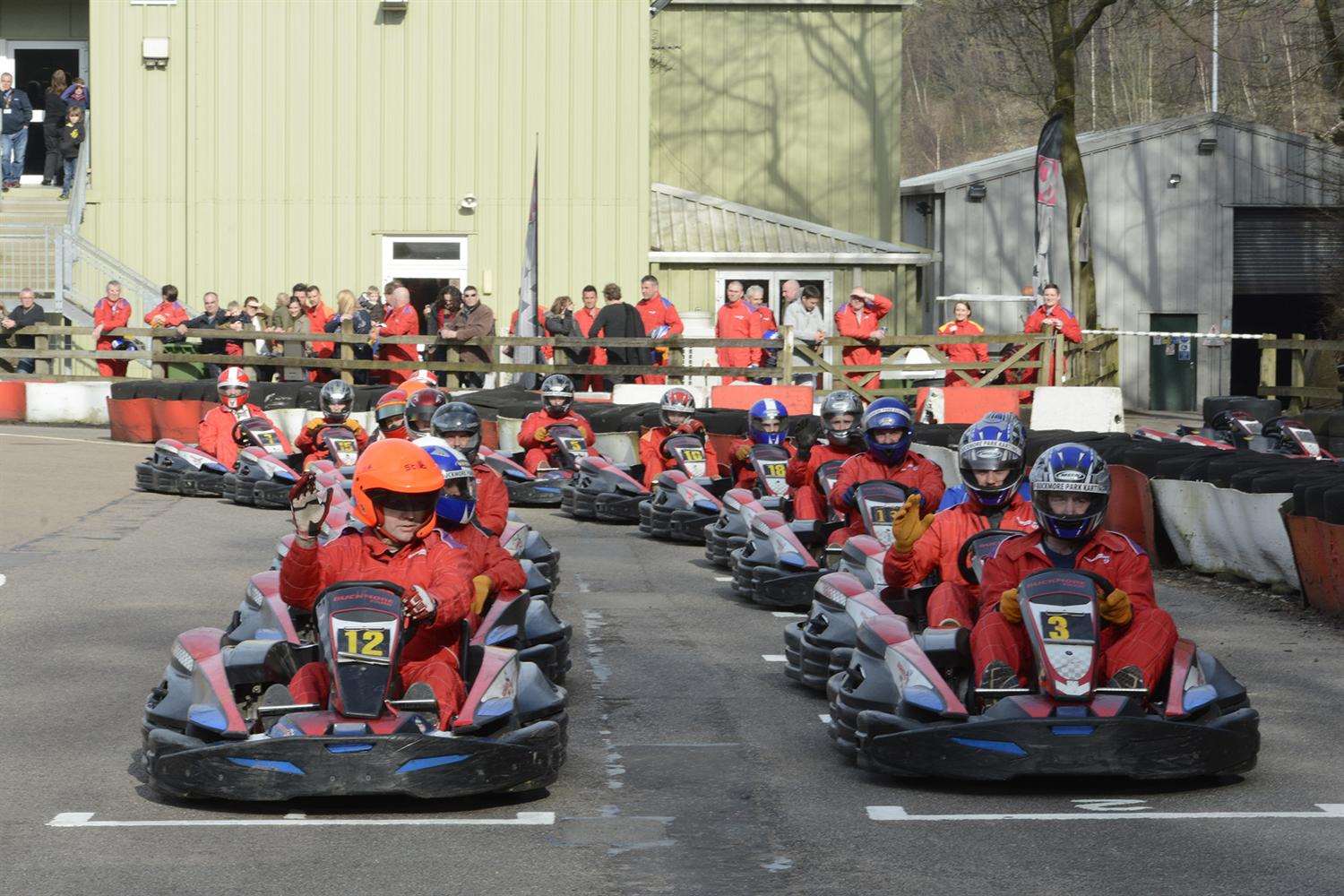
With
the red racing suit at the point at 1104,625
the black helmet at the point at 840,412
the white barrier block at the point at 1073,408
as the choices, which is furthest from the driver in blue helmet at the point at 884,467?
the white barrier block at the point at 1073,408

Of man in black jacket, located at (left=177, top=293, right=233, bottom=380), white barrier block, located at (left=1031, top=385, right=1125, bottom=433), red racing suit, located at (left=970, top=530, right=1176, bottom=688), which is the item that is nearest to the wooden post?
white barrier block, located at (left=1031, top=385, right=1125, bottom=433)

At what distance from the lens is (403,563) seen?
6.98m

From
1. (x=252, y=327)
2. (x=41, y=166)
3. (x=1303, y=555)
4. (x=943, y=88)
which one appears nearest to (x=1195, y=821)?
(x=1303, y=555)

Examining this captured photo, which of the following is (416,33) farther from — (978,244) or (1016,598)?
(1016,598)

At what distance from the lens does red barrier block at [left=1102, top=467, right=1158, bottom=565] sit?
1312 cm

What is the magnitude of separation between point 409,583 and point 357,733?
783 mm

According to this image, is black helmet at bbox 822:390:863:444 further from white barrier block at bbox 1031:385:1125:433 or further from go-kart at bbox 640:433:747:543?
white barrier block at bbox 1031:385:1125:433

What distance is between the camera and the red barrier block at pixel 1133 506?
13.1 metres

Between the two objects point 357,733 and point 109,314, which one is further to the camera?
point 109,314

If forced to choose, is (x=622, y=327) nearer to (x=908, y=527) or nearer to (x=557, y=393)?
(x=557, y=393)

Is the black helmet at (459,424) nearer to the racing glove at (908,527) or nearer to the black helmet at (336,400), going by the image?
the racing glove at (908,527)

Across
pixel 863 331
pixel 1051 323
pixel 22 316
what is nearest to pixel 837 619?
pixel 863 331

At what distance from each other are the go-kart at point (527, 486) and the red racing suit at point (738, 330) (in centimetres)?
584

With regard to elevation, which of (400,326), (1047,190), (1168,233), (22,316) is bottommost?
(400,326)
